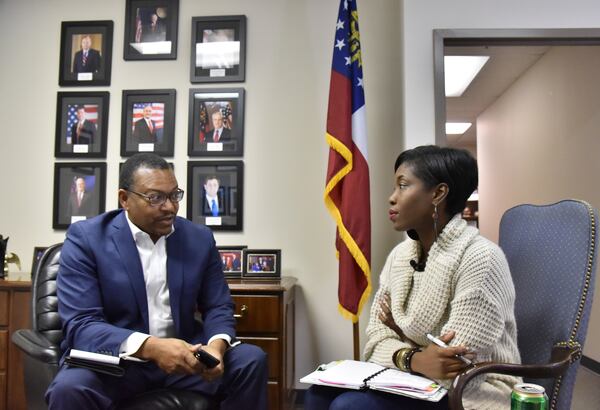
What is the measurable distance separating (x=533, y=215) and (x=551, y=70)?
2353 millimetres

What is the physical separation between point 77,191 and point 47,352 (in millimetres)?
1621

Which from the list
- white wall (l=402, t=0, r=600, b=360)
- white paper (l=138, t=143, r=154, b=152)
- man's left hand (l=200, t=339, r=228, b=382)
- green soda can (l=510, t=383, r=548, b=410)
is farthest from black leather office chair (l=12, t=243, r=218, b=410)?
white wall (l=402, t=0, r=600, b=360)

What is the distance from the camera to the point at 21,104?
123 inches

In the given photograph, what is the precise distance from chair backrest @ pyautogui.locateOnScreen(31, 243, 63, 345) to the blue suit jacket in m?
0.21

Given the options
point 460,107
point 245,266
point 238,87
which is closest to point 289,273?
point 245,266

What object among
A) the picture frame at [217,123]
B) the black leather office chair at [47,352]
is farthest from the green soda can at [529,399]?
the picture frame at [217,123]

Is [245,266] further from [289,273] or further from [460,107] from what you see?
[460,107]

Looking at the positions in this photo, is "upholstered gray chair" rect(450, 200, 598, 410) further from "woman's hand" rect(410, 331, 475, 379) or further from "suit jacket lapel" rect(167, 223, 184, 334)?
"suit jacket lapel" rect(167, 223, 184, 334)

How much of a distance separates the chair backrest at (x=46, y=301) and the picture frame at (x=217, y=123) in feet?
4.06

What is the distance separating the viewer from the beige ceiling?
9.45 ft

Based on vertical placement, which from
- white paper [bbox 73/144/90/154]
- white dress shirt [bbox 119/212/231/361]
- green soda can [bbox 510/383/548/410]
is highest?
white paper [bbox 73/144/90/154]

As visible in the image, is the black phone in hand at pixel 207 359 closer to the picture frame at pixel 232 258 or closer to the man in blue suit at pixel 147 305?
the man in blue suit at pixel 147 305

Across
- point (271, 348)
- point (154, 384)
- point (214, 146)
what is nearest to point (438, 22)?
point (214, 146)

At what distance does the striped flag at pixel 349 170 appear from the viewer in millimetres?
2559
